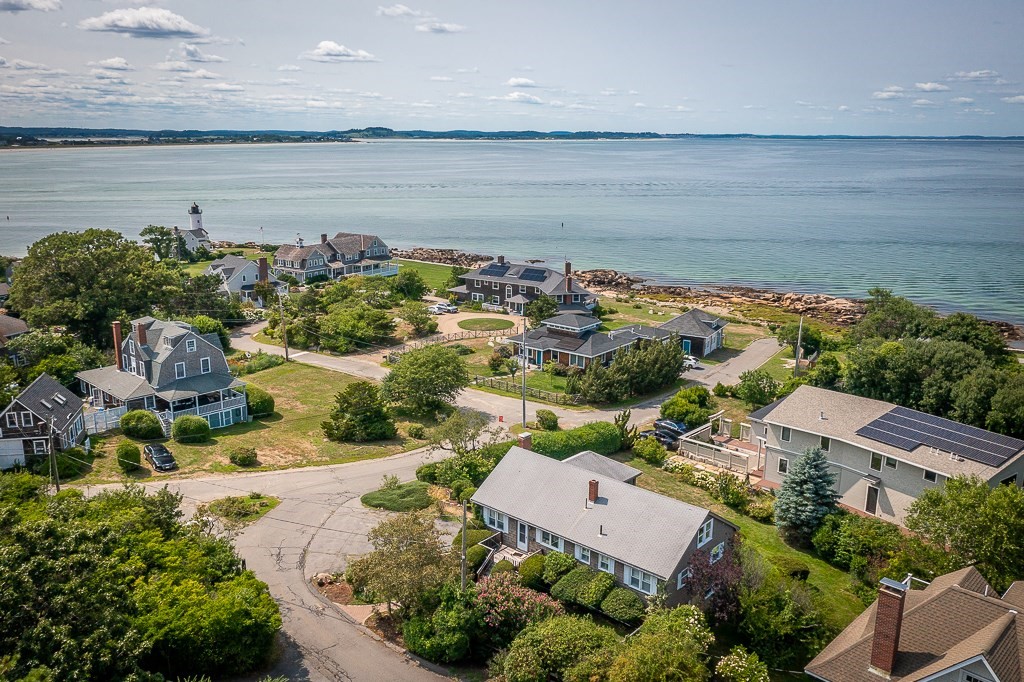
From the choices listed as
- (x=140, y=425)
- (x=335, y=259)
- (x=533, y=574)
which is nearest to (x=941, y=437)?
(x=533, y=574)

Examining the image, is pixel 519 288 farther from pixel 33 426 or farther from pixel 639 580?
pixel 639 580

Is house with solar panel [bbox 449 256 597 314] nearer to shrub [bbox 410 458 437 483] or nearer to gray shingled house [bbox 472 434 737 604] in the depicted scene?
shrub [bbox 410 458 437 483]

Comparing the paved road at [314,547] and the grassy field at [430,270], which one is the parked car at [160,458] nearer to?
the paved road at [314,547]

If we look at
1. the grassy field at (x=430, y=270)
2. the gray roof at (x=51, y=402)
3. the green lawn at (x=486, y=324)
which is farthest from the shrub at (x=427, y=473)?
the grassy field at (x=430, y=270)

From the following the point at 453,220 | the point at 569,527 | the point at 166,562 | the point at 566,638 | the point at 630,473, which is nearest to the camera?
the point at 566,638

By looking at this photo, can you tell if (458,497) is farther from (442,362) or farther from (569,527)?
(442,362)

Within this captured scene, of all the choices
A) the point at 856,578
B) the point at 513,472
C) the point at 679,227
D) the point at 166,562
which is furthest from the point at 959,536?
the point at 679,227

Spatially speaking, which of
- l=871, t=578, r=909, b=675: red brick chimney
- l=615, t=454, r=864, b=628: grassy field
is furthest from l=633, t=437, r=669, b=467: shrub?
l=871, t=578, r=909, b=675: red brick chimney
